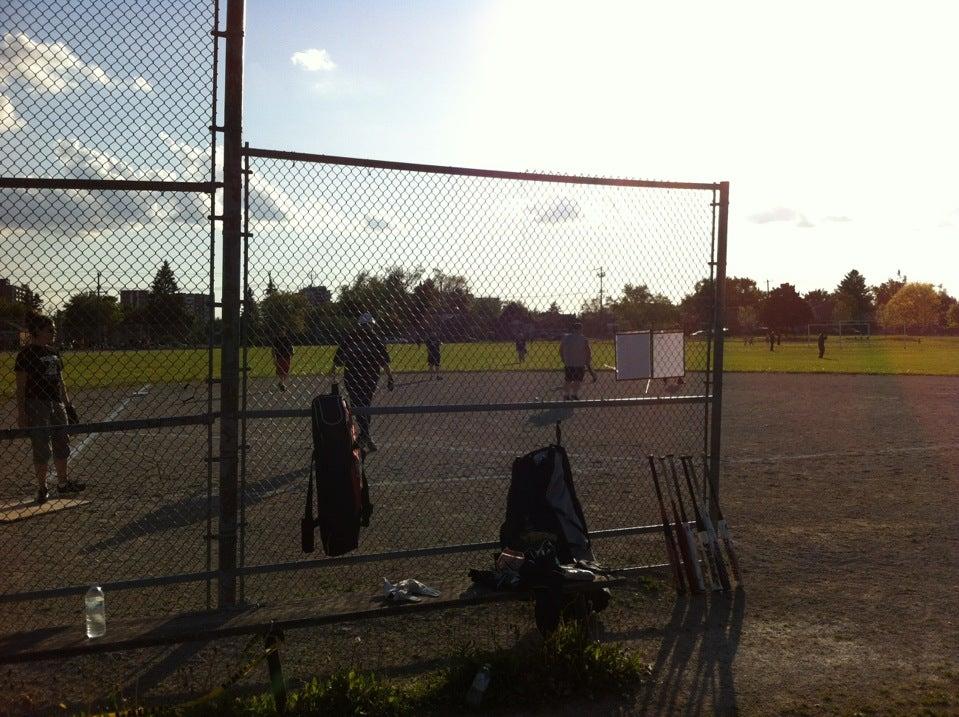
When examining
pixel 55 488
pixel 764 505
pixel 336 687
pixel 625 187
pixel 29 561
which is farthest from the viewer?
pixel 55 488

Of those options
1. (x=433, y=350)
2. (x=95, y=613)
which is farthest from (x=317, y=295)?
(x=95, y=613)

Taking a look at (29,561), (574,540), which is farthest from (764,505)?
(29,561)

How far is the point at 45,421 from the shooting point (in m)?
8.49

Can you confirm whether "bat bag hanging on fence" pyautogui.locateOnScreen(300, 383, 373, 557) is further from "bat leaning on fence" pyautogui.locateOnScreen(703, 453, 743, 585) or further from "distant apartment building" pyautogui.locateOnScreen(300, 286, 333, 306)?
"bat leaning on fence" pyautogui.locateOnScreen(703, 453, 743, 585)

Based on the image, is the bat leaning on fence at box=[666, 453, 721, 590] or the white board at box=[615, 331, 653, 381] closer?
the bat leaning on fence at box=[666, 453, 721, 590]

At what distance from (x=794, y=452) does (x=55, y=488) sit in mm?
9414

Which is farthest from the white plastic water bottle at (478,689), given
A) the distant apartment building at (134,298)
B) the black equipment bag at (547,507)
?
the distant apartment building at (134,298)

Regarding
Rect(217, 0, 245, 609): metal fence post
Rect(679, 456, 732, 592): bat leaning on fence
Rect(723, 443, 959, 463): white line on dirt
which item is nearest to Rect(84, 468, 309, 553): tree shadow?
Rect(217, 0, 245, 609): metal fence post

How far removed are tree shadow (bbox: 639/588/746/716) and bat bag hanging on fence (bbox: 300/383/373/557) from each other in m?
1.86

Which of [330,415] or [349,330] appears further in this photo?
[349,330]

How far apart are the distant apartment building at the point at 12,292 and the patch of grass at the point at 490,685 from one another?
2.33 m

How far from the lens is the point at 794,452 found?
12.5 metres

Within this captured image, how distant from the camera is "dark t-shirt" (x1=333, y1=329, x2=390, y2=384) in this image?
6.06 m

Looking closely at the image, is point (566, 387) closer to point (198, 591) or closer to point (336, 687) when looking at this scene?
point (198, 591)
